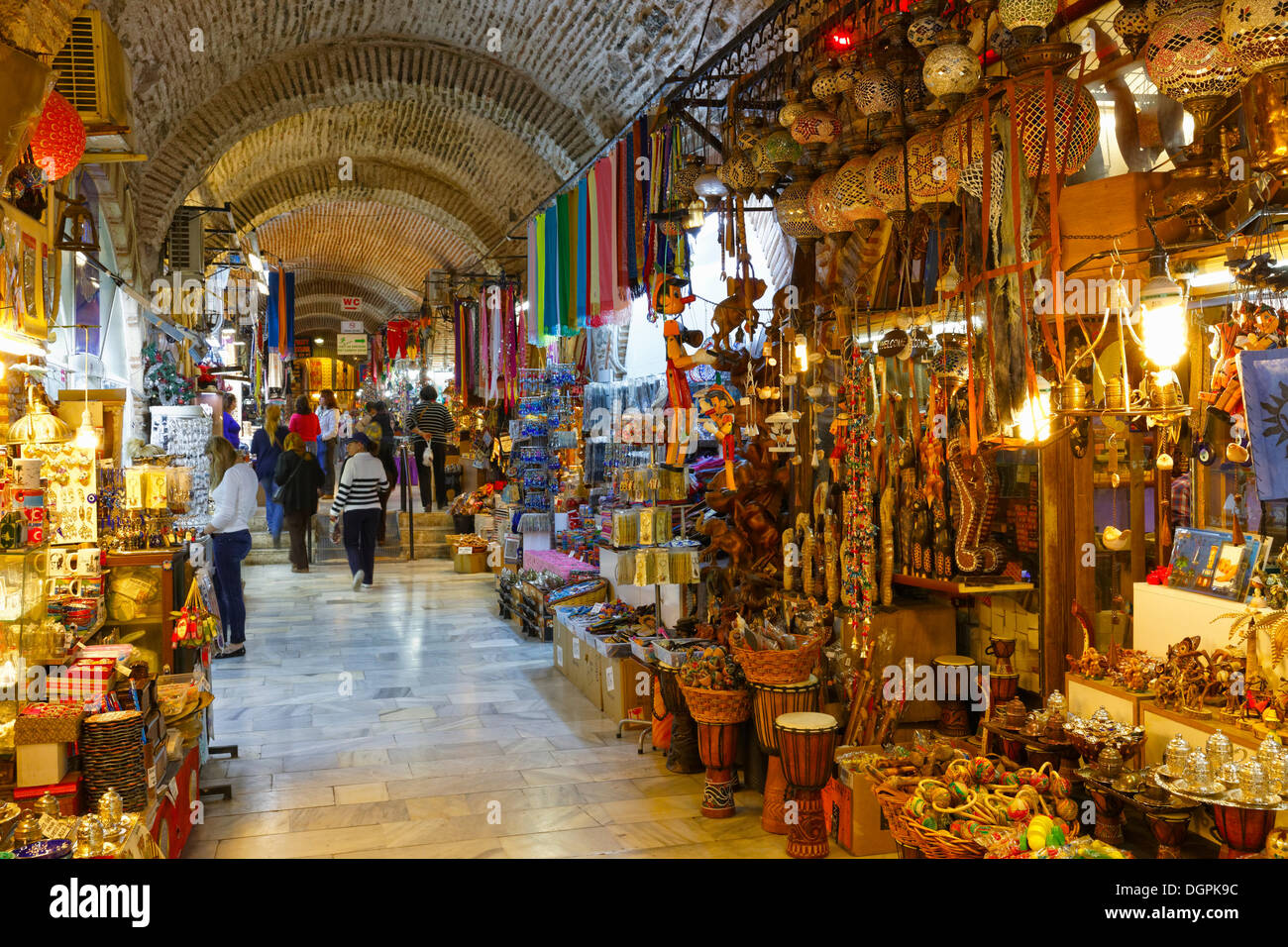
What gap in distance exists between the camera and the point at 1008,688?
161 inches

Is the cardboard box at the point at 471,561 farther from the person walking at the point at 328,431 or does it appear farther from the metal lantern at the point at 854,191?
the metal lantern at the point at 854,191

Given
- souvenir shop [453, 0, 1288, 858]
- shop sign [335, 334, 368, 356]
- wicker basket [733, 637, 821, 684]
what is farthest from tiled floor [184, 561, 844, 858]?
shop sign [335, 334, 368, 356]

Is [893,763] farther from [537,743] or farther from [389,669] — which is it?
[389,669]

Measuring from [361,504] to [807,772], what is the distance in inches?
275

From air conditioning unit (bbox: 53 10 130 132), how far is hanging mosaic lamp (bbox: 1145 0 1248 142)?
3917 mm

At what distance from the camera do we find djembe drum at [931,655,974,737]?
4.43 metres

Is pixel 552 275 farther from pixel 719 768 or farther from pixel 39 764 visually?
pixel 39 764

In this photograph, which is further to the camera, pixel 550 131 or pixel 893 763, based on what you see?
pixel 550 131

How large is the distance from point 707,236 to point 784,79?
2672mm

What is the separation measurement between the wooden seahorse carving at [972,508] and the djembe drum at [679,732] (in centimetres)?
137

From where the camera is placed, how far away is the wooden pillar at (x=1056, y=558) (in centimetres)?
412

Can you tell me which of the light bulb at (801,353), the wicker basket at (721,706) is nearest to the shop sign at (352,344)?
the light bulb at (801,353)

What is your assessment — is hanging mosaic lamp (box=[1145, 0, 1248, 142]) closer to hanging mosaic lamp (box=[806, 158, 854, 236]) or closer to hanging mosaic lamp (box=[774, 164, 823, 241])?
hanging mosaic lamp (box=[806, 158, 854, 236])

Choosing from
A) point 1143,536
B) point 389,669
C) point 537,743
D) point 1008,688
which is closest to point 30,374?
point 537,743
